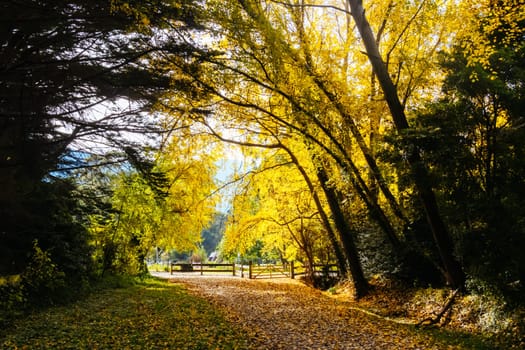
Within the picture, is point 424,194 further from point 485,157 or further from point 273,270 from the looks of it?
point 273,270

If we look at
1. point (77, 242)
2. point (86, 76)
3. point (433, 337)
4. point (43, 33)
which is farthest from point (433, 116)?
point (77, 242)

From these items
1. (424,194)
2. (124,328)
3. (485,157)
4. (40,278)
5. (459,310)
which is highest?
(485,157)

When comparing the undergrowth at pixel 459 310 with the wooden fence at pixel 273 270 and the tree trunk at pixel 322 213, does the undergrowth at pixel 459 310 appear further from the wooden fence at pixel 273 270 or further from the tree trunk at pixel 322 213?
the wooden fence at pixel 273 270

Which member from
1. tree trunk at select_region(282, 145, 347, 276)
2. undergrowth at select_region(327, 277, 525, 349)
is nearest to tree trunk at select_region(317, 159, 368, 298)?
undergrowth at select_region(327, 277, 525, 349)

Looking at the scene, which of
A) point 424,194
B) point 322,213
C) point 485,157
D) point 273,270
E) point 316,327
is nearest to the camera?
point 485,157

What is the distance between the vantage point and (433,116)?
7266 millimetres

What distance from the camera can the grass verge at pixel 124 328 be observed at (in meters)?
5.79

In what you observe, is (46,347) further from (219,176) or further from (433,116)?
(219,176)

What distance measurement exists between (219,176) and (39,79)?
9.94 metres

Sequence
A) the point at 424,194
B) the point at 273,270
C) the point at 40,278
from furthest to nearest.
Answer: the point at 273,270, the point at 40,278, the point at 424,194

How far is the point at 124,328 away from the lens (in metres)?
6.85

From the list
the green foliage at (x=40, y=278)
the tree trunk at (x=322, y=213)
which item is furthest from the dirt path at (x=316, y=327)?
the green foliage at (x=40, y=278)

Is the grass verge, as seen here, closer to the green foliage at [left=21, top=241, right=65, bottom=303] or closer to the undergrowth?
the green foliage at [left=21, top=241, right=65, bottom=303]

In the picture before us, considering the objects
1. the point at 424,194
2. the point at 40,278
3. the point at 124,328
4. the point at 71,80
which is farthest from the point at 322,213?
the point at 71,80
